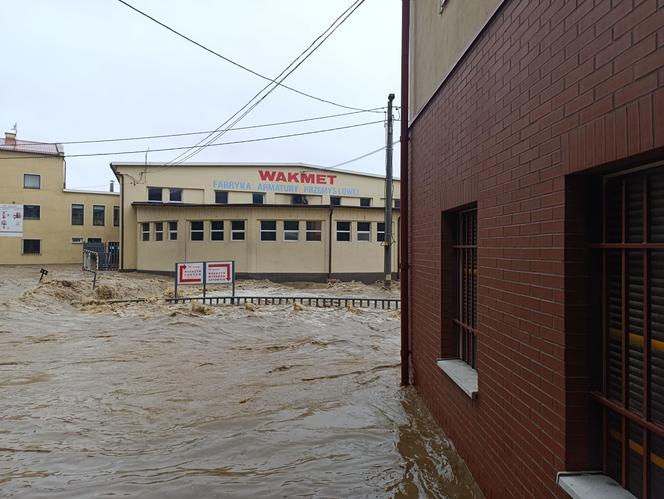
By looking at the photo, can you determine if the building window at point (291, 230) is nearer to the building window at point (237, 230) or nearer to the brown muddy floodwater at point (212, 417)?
the building window at point (237, 230)

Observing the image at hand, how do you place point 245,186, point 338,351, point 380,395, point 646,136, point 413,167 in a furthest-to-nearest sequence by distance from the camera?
point 245,186, point 338,351, point 380,395, point 413,167, point 646,136

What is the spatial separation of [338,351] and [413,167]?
5649 mm

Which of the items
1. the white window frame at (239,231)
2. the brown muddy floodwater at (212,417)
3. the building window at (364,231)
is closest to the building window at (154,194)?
the white window frame at (239,231)

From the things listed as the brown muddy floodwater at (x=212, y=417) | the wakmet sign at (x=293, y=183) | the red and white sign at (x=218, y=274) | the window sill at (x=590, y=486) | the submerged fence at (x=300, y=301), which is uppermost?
the wakmet sign at (x=293, y=183)

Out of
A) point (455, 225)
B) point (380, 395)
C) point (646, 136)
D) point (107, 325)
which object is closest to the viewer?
point (646, 136)

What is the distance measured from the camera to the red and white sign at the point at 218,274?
63.0 ft

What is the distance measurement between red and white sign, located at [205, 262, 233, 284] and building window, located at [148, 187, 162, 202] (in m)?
15.3

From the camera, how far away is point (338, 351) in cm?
1111

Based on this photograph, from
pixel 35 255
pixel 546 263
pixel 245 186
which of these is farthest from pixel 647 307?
pixel 35 255

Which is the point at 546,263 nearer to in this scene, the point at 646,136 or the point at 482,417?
the point at 646,136

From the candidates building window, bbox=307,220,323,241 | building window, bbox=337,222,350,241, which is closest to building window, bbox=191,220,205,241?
building window, bbox=307,220,323,241

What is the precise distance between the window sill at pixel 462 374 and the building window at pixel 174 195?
101ft

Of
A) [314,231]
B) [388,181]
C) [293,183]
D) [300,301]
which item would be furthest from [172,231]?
[388,181]

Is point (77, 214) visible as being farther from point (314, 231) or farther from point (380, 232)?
point (380, 232)
